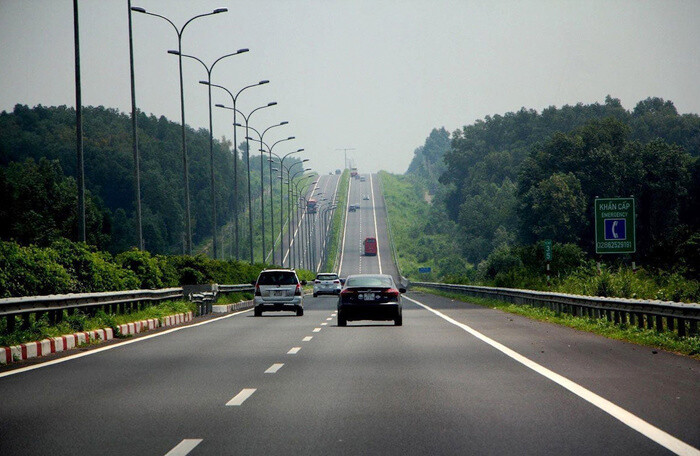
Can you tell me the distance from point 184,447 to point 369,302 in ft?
62.6

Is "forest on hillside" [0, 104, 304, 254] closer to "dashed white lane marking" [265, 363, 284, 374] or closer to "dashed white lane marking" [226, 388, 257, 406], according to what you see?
"dashed white lane marking" [265, 363, 284, 374]

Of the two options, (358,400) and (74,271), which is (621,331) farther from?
(74,271)

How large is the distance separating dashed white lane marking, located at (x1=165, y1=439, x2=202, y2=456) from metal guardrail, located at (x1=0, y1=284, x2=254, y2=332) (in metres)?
9.73

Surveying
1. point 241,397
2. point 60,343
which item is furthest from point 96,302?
point 241,397

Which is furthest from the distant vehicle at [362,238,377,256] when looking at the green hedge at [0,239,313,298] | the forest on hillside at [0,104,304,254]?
the green hedge at [0,239,313,298]

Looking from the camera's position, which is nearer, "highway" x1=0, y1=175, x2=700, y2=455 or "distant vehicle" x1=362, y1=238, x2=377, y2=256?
"highway" x1=0, y1=175, x2=700, y2=455

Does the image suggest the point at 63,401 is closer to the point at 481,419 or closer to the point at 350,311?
the point at 481,419

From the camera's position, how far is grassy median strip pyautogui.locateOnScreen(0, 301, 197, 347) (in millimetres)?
19178

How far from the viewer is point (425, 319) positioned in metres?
32.8

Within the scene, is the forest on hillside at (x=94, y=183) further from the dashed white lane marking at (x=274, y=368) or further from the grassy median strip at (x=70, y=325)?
the dashed white lane marking at (x=274, y=368)

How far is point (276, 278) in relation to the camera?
3756cm

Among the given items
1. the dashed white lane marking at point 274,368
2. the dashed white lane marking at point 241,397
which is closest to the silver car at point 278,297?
the dashed white lane marking at point 274,368

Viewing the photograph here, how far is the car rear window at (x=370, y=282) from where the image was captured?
28.2m

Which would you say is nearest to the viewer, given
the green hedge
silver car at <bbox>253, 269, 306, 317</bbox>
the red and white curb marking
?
the red and white curb marking
